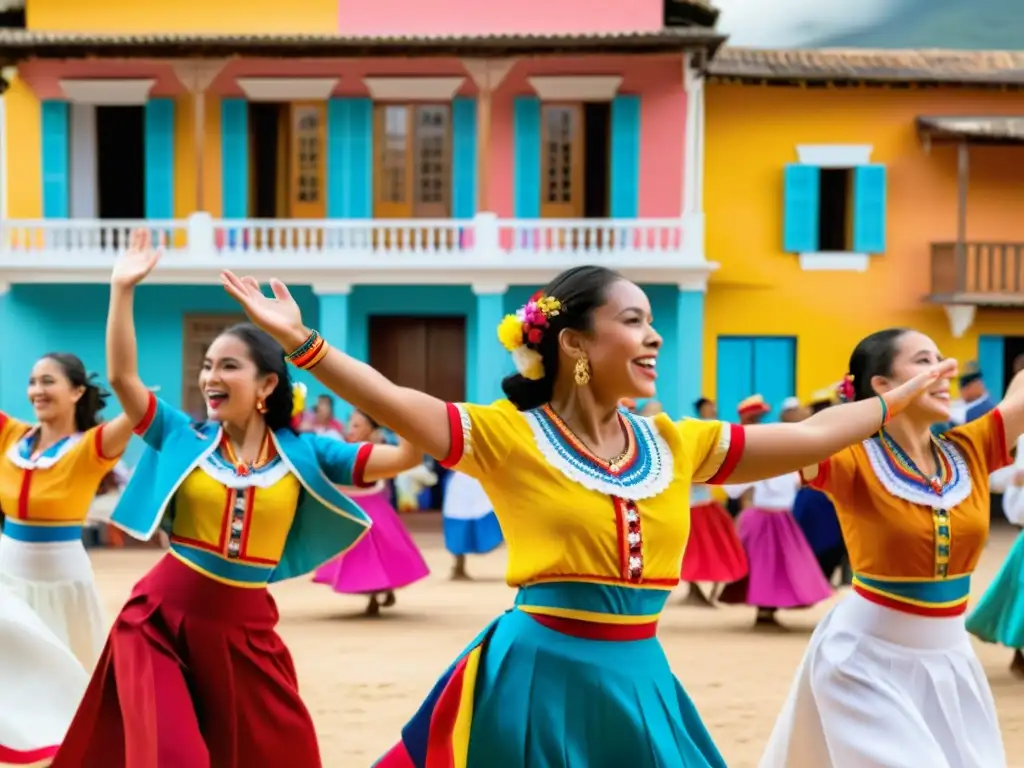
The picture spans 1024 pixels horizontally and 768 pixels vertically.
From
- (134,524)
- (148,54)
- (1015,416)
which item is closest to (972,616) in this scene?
(1015,416)

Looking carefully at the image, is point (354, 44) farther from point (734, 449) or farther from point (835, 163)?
point (734, 449)

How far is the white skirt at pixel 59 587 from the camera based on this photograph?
6.46 m

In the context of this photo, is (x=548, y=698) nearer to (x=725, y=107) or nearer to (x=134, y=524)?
(x=134, y=524)

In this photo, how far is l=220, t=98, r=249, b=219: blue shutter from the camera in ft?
70.5

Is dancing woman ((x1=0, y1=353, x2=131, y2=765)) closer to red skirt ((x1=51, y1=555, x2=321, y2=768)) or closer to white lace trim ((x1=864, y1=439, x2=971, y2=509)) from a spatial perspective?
red skirt ((x1=51, y1=555, x2=321, y2=768))

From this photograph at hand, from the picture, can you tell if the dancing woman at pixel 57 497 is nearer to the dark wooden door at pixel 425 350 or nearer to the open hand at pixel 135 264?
the open hand at pixel 135 264

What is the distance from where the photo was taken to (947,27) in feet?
285

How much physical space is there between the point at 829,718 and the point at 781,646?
5.37 m

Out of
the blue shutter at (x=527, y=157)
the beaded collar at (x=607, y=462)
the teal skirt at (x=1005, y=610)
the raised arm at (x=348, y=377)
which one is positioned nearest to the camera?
the raised arm at (x=348, y=377)

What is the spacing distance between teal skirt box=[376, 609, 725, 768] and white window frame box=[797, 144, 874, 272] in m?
18.3

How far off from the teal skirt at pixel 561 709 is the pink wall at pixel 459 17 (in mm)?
18692

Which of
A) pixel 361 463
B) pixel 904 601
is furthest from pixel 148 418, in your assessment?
pixel 904 601

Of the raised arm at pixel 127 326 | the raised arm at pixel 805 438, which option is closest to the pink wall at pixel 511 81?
the raised arm at pixel 127 326

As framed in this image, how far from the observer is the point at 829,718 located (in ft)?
15.3
